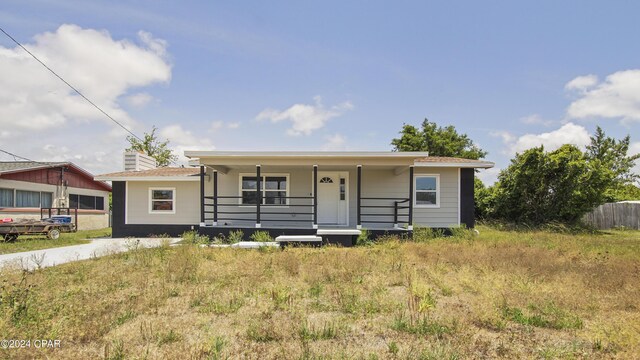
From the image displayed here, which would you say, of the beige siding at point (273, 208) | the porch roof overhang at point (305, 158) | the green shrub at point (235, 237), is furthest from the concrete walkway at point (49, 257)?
the beige siding at point (273, 208)

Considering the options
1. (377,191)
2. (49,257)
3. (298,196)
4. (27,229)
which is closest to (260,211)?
(298,196)

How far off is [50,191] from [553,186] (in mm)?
27666

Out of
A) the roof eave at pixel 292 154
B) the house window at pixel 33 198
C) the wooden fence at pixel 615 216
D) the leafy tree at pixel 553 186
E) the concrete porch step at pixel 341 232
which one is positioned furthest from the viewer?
the wooden fence at pixel 615 216

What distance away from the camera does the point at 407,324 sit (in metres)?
4.88

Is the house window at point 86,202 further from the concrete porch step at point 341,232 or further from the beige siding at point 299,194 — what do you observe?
the concrete porch step at point 341,232

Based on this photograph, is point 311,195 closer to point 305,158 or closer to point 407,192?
point 305,158

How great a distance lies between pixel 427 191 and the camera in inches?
632

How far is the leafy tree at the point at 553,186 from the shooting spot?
18172 mm

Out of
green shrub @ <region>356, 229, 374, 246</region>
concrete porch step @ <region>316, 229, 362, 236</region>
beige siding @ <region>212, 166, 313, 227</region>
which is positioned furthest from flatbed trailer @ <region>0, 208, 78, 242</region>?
green shrub @ <region>356, 229, 374, 246</region>

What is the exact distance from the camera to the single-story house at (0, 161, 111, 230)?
19.8 metres

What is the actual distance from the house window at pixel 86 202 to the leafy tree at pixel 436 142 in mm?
24490

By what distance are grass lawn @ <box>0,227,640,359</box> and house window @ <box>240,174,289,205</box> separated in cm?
717

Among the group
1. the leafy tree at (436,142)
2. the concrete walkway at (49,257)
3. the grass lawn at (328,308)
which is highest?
the leafy tree at (436,142)

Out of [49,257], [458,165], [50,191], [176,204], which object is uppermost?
[458,165]
